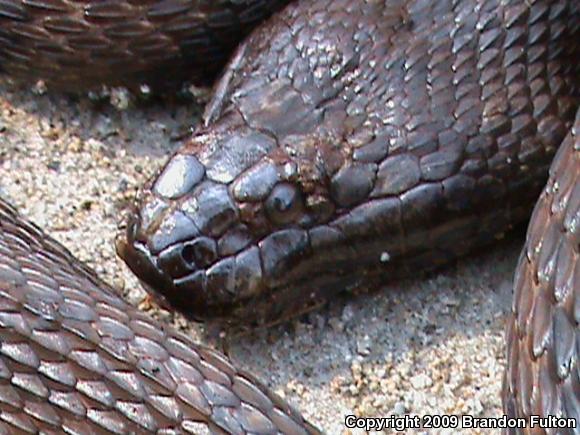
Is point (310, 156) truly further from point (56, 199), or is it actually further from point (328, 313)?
point (56, 199)

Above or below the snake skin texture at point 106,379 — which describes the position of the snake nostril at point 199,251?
above

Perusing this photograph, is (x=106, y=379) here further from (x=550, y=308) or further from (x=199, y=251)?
(x=550, y=308)

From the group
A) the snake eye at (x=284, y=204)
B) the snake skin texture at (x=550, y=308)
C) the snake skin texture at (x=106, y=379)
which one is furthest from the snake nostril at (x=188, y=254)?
the snake skin texture at (x=550, y=308)

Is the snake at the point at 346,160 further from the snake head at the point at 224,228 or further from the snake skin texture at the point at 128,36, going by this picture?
the snake skin texture at the point at 128,36

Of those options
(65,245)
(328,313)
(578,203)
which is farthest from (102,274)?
(578,203)

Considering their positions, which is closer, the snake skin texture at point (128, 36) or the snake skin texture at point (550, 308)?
the snake skin texture at point (550, 308)

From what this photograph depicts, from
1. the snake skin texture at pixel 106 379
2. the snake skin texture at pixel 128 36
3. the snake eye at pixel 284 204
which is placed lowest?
the snake skin texture at pixel 106 379

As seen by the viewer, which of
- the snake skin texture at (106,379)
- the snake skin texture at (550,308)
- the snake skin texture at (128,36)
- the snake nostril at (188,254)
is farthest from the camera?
the snake skin texture at (128,36)

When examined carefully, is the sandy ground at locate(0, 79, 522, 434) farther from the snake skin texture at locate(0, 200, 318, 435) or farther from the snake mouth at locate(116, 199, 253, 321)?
the snake skin texture at locate(0, 200, 318, 435)
